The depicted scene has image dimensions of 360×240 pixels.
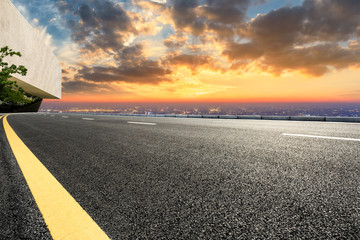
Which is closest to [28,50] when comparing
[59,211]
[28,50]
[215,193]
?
[28,50]

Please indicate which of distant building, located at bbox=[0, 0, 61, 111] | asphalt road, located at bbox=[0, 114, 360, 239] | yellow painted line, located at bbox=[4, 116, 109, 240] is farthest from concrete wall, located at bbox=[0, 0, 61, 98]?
asphalt road, located at bbox=[0, 114, 360, 239]

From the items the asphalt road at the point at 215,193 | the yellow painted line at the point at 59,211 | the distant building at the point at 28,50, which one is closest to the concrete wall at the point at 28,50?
the distant building at the point at 28,50

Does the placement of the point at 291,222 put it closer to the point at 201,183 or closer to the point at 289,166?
the point at 201,183

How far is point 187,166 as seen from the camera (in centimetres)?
Answer: 227

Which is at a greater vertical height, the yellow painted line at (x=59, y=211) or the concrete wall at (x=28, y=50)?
the concrete wall at (x=28, y=50)

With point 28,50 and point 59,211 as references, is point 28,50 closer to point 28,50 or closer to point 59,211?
point 28,50

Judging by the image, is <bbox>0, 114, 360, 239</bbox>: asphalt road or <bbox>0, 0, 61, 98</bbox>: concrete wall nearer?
<bbox>0, 114, 360, 239</bbox>: asphalt road

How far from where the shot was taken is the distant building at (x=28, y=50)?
32.9m

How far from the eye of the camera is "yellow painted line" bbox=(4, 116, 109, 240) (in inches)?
41.3

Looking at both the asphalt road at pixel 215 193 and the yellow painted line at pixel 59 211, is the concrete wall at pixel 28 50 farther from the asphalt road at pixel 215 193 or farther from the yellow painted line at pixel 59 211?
the asphalt road at pixel 215 193

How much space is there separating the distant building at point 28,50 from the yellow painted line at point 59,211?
41700 mm

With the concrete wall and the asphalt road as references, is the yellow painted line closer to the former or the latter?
the asphalt road

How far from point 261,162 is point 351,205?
1.08m

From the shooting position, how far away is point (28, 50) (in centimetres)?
4141
